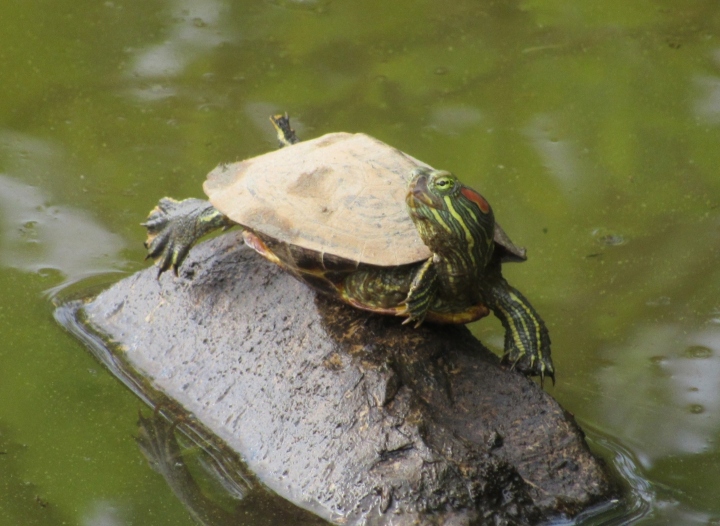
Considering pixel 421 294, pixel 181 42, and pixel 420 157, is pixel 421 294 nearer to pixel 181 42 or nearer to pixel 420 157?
pixel 420 157

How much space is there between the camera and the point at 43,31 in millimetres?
5770

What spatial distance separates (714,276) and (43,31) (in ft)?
14.3

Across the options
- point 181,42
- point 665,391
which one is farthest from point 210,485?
point 181,42

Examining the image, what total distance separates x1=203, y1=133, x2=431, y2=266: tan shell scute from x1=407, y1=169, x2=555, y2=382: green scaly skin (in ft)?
0.39

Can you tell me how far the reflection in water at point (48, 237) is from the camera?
167 inches

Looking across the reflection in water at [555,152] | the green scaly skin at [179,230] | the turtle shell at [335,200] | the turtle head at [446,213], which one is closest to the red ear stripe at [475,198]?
the turtle head at [446,213]

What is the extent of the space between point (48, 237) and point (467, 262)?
7.84 ft

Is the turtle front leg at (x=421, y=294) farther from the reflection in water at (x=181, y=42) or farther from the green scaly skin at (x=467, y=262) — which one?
the reflection in water at (x=181, y=42)

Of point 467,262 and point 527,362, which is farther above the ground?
point 467,262

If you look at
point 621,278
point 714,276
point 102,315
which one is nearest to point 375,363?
point 102,315

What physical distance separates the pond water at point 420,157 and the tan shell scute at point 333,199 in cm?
92

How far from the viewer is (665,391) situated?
366cm

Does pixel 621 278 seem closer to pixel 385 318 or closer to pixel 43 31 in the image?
pixel 385 318

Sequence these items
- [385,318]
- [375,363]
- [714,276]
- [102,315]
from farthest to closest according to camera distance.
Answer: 1. [714,276]
2. [102,315]
3. [385,318]
4. [375,363]
